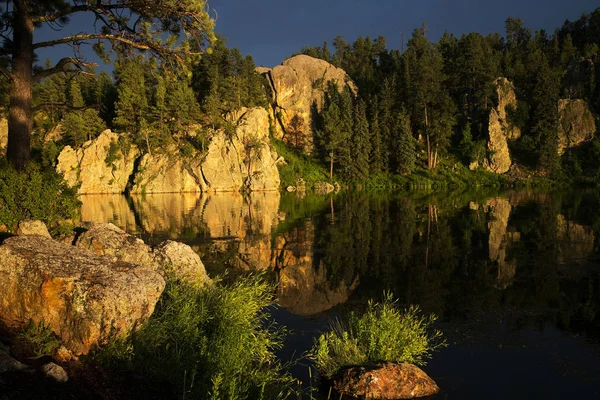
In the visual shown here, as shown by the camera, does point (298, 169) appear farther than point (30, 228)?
Yes

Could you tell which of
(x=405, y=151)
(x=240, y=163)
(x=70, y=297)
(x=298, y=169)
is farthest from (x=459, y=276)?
(x=298, y=169)

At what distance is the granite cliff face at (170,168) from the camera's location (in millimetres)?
67875

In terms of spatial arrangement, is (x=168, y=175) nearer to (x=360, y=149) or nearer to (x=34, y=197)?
(x=360, y=149)

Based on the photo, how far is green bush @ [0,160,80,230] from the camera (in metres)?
9.64

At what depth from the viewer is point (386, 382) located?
784 cm

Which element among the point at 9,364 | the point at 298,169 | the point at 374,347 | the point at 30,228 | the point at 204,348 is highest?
the point at 298,169

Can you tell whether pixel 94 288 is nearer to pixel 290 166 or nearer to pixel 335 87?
pixel 290 166

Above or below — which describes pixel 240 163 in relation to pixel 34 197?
above

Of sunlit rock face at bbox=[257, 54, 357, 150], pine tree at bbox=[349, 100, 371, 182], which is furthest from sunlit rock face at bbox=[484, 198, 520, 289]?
sunlit rock face at bbox=[257, 54, 357, 150]

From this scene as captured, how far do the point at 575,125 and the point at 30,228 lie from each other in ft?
295

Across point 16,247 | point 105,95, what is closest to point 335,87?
point 105,95

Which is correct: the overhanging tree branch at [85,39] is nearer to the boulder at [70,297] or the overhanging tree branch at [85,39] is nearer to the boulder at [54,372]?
the boulder at [70,297]

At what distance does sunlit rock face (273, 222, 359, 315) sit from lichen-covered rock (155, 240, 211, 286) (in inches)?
125

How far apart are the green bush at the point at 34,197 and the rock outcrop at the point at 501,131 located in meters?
75.4
